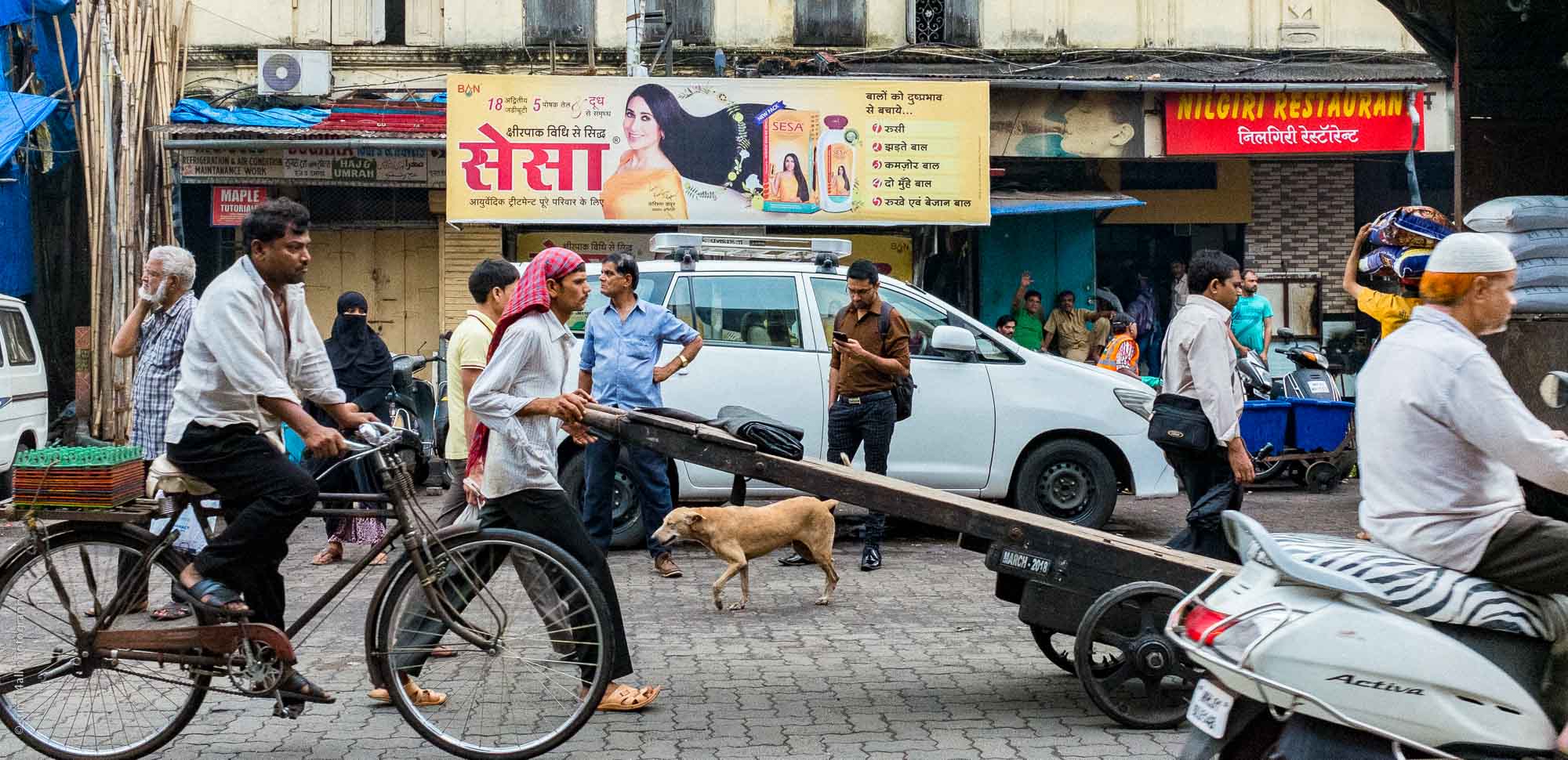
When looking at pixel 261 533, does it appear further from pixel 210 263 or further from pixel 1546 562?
pixel 210 263

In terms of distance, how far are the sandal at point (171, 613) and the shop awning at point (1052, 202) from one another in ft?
39.4

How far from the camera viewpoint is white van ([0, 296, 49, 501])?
1144 centimetres

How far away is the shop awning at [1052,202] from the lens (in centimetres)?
1591

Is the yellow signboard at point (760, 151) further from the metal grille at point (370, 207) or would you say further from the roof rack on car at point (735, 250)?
the roof rack on car at point (735, 250)

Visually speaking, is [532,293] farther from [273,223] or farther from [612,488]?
[612,488]

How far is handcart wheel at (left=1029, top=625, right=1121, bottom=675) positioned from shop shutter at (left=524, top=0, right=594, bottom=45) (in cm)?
1274

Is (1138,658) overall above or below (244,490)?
below

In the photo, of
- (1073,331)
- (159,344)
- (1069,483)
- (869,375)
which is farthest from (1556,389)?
(1073,331)

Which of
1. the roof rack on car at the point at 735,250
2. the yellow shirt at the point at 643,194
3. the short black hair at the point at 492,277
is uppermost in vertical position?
the yellow shirt at the point at 643,194

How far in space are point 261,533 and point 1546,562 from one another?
3.64 meters

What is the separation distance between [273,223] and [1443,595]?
3.59 metres

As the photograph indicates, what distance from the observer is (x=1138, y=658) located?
201 inches

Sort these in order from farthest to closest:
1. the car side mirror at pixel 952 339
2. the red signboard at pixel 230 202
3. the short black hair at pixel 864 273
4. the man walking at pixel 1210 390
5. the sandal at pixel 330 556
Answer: the red signboard at pixel 230 202, the car side mirror at pixel 952 339, the sandal at pixel 330 556, the short black hair at pixel 864 273, the man walking at pixel 1210 390

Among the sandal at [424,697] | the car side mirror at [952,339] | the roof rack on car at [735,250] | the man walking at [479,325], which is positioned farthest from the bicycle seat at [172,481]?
the car side mirror at [952,339]
